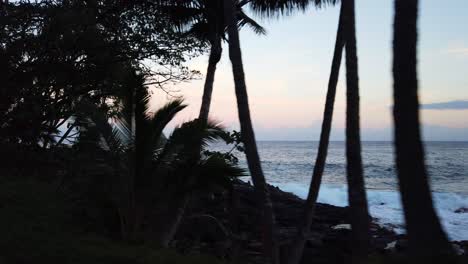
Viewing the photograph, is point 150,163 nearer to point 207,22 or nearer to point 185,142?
point 185,142

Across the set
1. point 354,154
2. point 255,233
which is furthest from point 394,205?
point 354,154

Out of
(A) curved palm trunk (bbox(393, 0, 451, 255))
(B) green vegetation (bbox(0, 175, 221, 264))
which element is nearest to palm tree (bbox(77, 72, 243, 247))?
(B) green vegetation (bbox(0, 175, 221, 264))

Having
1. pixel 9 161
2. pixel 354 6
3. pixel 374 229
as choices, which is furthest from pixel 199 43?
pixel 374 229

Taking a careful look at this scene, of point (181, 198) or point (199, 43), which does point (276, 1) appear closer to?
point (199, 43)

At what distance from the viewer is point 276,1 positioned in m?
13.2

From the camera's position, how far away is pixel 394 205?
26.2 m

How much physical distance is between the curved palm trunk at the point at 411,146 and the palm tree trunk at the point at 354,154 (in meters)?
1.98

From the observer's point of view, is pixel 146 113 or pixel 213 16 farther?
pixel 213 16

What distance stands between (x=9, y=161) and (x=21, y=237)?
511 centimetres

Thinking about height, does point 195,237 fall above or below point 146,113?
below

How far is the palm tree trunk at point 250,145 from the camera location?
25.8 feet

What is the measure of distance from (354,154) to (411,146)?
2.33 meters

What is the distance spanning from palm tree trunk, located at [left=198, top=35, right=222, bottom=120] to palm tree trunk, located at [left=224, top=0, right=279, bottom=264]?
287 centimetres

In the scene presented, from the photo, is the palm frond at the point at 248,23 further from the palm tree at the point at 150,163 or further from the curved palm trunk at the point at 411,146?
the curved palm trunk at the point at 411,146
